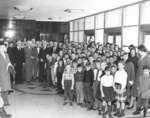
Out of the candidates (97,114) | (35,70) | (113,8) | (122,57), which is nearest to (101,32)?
(113,8)

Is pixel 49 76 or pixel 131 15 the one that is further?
pixel 49 76

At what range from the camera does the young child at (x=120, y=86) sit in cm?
539

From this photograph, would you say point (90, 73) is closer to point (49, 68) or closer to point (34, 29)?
point (49, 68)

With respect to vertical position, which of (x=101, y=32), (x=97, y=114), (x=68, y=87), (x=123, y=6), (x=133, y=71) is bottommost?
(x=97, y=114)

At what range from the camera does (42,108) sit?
6.12 m

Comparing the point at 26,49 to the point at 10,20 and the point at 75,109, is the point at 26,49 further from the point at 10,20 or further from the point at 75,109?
the point at 10,20

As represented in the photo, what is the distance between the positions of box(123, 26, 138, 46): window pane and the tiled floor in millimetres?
2965

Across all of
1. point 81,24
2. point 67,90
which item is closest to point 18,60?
point 67,90

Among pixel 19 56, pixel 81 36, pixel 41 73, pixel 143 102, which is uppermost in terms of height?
pixel 81 36

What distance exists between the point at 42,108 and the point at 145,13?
411 cm

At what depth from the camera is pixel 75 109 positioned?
604cm

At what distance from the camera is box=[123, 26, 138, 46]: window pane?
8179 mm

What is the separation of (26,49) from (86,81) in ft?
13.0

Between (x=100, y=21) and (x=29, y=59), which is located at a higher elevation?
(x=100, y=21)
